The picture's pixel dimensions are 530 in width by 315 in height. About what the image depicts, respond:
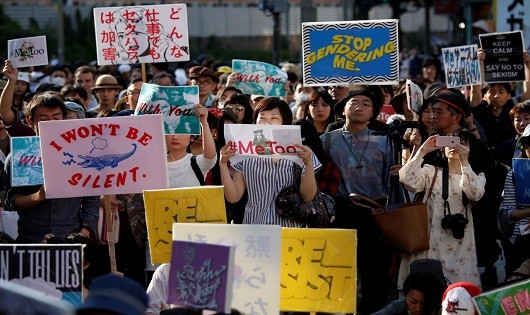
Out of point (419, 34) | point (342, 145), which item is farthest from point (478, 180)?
point (419, 34)

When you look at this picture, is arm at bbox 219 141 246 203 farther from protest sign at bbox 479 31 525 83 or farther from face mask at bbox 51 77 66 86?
face mask at bbox 51 77 66 86

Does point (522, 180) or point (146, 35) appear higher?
point (146, 35)

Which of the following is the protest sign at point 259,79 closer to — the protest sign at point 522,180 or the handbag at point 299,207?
the protest sign at point 522,180

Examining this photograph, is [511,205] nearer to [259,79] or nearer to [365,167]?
[365,167]

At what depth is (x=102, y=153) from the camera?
7.89 m

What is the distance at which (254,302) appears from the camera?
6.75 m

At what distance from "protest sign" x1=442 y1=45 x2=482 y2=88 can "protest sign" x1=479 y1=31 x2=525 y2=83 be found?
0.15 meters

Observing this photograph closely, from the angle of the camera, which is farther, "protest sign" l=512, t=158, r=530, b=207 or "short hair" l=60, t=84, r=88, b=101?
"short hair" l=60, t=84, r=88, b=101

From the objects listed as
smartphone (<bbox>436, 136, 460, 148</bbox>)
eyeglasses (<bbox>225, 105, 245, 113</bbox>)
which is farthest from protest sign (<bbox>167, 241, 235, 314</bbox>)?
eyeglasses (<bbox>225, 105, 245, 113</bbox>)

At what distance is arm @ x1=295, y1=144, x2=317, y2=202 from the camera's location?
27.1 ft

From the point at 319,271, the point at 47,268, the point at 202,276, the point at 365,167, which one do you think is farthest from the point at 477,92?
the point at 202,276

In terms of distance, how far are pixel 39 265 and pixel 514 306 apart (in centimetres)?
226

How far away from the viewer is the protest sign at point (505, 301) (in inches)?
271

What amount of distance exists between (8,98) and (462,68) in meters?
4.66
